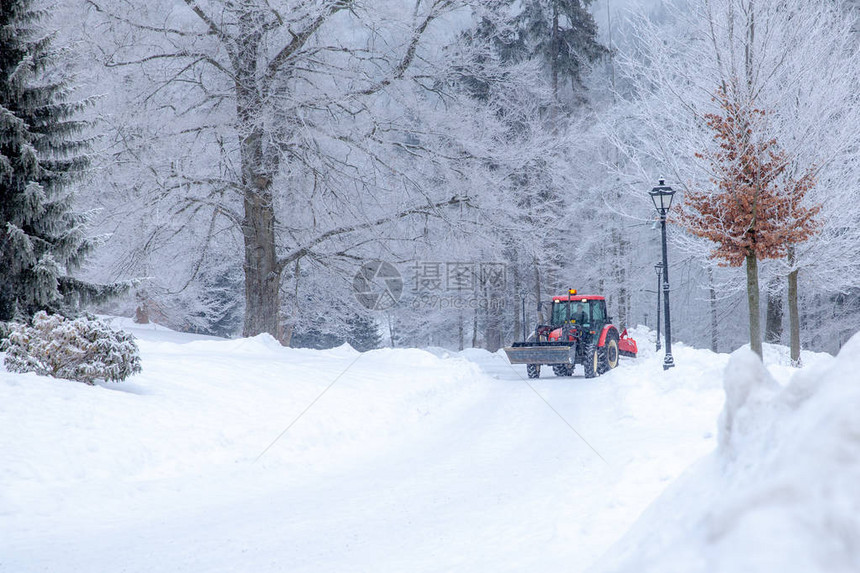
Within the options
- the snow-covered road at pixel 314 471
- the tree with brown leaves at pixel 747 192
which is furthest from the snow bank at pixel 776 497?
the tree with brown leaves at pixel 747 192

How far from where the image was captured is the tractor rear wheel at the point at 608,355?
1881 cm

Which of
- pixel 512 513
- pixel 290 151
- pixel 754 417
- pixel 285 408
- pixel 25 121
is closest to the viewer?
pixel 754 417

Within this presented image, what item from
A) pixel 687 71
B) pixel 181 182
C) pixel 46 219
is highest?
pixel 687 71

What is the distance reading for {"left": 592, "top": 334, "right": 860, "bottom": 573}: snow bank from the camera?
147cm

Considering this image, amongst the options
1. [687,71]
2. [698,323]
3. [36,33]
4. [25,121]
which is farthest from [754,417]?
[698,323]

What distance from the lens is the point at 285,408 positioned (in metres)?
9.33

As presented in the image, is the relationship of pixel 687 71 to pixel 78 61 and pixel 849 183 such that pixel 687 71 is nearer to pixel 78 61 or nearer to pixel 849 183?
pixel 849 183

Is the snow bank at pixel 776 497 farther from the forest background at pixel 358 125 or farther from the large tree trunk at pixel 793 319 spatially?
the large tree trunk at pixel 793 319

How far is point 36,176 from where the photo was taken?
9.70 metres

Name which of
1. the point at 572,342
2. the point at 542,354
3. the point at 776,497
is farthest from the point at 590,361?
the point at 776,497

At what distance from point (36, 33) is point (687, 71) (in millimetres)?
12453

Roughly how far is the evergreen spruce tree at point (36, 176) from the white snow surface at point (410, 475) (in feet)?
6.59

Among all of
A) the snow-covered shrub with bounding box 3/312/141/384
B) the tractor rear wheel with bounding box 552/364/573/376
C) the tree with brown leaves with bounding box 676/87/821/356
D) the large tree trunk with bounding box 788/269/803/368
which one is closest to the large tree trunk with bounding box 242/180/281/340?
the snow-covered shrub with bounding box 3/312/141/384

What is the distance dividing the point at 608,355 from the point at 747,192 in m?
8.31
